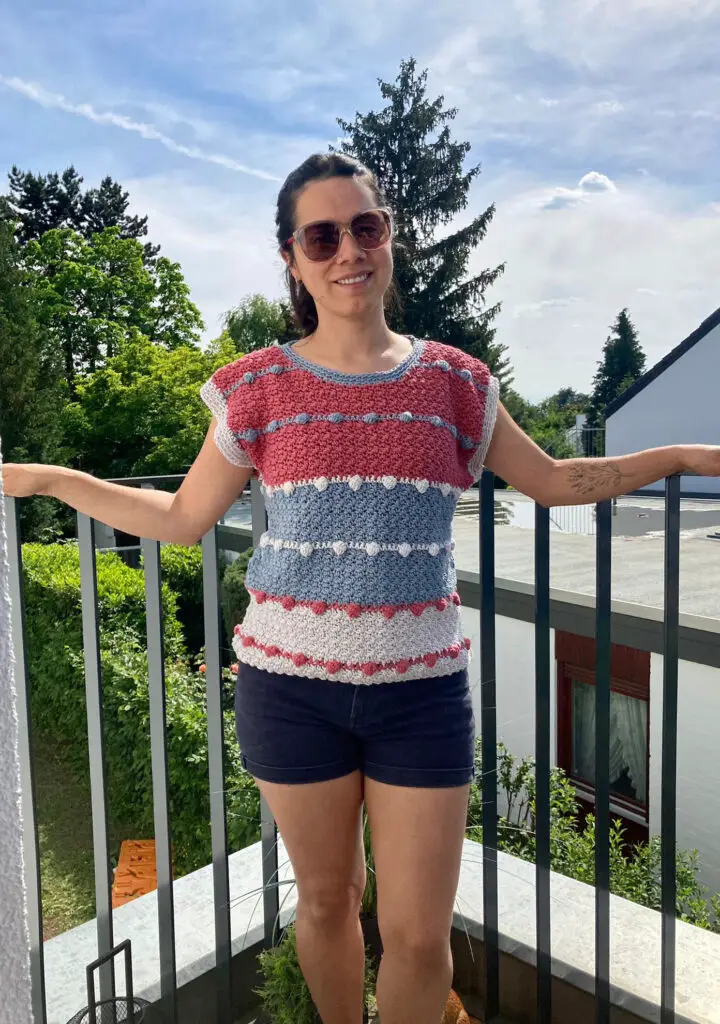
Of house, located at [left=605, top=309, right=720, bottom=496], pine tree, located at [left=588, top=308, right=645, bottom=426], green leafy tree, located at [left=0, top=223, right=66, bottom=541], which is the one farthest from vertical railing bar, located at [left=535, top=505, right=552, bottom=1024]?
pine tree, located at [left=588, top=308, right=645, bottom=426]

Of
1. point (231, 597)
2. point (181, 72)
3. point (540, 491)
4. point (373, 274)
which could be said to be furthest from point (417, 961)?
point (181, 72)

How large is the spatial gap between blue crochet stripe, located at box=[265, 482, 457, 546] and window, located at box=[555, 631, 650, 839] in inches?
283

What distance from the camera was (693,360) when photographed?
23.7 m

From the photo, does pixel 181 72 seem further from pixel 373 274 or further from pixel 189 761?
pixel 373 274

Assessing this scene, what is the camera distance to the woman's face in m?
1.30

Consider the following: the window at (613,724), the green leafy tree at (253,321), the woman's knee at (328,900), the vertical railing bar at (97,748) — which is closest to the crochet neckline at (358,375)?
the vertical railing bar at (97,748)

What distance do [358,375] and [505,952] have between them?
1.24m

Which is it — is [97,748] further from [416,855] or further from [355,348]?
[355,348]

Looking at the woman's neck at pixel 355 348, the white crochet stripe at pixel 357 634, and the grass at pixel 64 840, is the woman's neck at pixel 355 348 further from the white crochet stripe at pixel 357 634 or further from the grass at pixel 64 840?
the grass at pixel 64 840

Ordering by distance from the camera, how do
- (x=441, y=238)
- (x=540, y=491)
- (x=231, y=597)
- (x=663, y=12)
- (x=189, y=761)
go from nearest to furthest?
(x=540, y=491) → (x=189, y=761) → (x=231, y=597) → (x=441, y=238) → (x=663, y=12)

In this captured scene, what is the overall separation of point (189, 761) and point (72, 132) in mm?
43363

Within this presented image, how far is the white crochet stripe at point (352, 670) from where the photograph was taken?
1182 mm

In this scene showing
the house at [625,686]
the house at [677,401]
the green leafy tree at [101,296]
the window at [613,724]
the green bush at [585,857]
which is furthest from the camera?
the green leafy tree at [101,296]

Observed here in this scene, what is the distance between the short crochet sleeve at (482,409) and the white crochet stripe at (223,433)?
1.19ft
